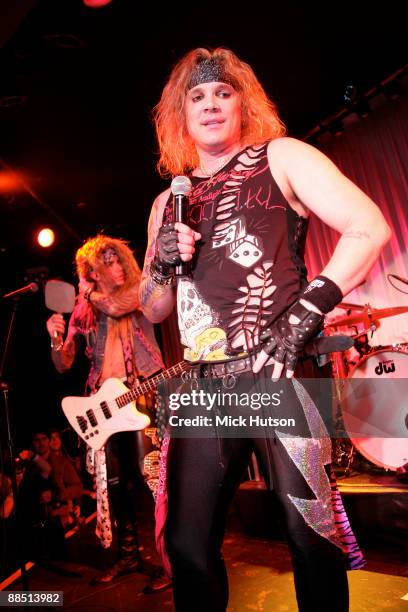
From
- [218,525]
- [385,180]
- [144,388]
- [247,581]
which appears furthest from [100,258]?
[385,180]

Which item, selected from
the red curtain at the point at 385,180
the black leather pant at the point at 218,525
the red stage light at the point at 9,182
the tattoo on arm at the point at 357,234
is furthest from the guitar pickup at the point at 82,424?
the red stage light at the point at 9,182

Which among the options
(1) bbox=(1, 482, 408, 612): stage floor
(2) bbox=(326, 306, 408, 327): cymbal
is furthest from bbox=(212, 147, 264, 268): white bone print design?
(2) bbox=(326, 306, 408, 327): cymbal

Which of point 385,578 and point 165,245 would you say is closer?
point 165,245

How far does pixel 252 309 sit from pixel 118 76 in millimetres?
4795

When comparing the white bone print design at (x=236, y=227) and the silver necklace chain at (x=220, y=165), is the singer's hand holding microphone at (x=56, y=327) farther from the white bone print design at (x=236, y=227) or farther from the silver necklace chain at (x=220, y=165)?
the white bone print design at (x=236, y=227)

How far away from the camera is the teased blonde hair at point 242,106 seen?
1872 millimetres

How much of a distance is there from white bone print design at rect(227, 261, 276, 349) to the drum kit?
3183 millimetres

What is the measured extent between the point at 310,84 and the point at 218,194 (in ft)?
17.8

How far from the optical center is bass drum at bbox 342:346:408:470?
427 centimetres

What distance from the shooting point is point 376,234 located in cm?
134

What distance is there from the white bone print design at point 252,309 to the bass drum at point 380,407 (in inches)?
125

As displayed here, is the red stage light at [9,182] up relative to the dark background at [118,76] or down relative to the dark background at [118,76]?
down

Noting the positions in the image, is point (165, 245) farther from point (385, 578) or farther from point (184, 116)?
point (385, 578)

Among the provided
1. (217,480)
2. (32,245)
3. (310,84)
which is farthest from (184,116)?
(32,245)
